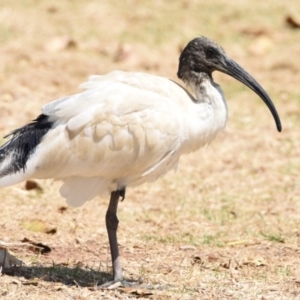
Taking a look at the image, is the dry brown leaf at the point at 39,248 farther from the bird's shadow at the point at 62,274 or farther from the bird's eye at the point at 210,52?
the bird's eye at the point at 210,52

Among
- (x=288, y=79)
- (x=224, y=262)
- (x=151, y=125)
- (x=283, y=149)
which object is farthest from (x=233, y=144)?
(x=151, y=125)

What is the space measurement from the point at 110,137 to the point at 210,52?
116 centimetres

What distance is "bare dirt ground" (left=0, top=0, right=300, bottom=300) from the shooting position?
6266 millimetres

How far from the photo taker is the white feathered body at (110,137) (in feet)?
19.3

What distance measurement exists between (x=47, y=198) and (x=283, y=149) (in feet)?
10.4

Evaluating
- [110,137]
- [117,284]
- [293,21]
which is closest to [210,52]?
[110,137]

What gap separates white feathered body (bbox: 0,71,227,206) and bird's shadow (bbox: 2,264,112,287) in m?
0.53

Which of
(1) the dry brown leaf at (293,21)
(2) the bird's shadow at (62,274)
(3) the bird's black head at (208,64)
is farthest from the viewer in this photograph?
(1) the dry brown leaf at (293,21)

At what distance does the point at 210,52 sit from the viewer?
6.57 m

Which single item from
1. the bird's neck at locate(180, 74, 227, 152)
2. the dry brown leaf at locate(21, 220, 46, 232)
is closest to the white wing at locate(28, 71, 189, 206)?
the bird's neck at locate(180, 74, 227, 152)

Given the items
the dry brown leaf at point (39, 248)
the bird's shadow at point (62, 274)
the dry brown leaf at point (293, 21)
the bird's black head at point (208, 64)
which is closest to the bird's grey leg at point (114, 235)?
the bird's shadow at point (62, 274)

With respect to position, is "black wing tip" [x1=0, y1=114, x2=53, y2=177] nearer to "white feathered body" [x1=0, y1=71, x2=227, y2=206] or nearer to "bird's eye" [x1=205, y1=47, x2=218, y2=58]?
"white feathered body" [x1=0, y1=71, x2=227, y2=206]

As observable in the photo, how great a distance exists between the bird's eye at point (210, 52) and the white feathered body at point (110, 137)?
632 millimetres

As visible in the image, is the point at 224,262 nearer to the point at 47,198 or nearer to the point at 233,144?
the point at 47,198
